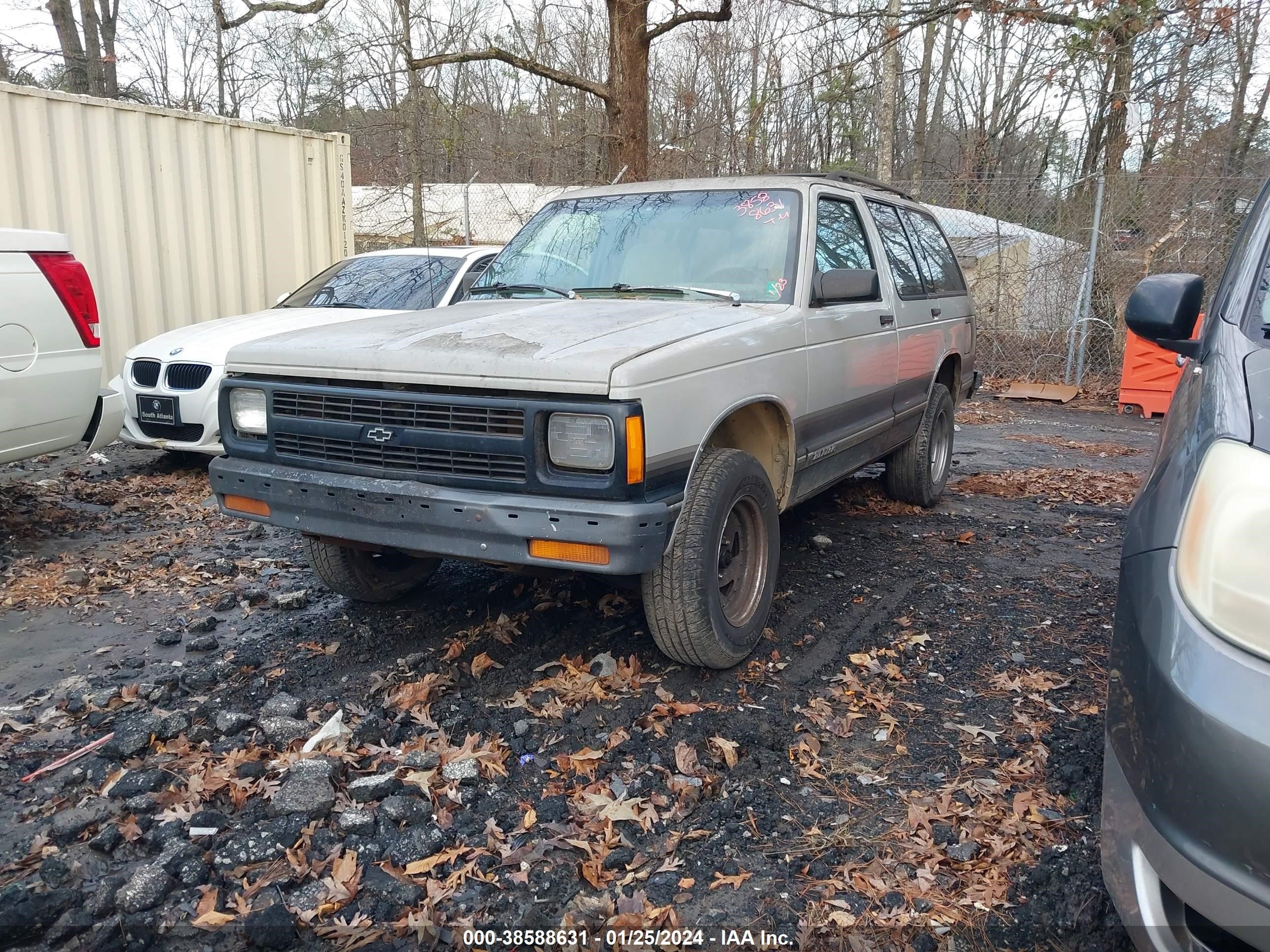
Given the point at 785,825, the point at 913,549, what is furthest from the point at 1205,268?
the point at 785,825

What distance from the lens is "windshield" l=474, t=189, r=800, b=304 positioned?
4.05 meters

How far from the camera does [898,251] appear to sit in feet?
17.5

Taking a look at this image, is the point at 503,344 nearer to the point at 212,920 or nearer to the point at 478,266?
the point at 212,920

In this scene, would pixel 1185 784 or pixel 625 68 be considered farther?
pixel 625 68

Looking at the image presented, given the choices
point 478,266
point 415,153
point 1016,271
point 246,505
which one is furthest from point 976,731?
point 415,153

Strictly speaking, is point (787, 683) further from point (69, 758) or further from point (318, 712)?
point (69, 758)

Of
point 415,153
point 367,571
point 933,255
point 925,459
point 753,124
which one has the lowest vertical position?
point 367,571

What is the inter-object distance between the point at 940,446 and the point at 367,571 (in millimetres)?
3852

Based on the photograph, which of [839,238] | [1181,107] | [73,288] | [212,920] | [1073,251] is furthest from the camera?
[1181,107]

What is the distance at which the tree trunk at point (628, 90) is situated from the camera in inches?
364

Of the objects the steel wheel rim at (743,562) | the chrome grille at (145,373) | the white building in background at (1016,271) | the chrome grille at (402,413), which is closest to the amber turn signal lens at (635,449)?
the chrome grille at (402,413)

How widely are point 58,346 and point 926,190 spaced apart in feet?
35.7

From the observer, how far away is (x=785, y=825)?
264cm

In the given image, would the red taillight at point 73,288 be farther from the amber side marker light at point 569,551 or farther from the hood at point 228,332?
the amber side marker light at point 569,551
